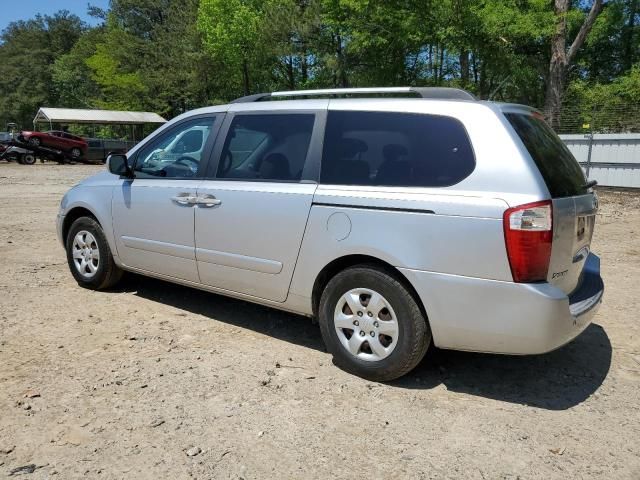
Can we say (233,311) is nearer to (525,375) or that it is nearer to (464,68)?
(525,375)

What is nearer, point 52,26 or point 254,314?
point 254,314

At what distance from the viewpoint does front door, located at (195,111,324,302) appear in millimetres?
3947

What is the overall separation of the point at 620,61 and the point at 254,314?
1458 inches

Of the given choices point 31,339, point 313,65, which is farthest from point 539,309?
point 313,65

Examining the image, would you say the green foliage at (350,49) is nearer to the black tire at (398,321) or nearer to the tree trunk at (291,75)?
the tree trunk at (291,75)

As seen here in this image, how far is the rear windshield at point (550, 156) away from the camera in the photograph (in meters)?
3.31

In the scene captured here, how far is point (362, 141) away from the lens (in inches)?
149

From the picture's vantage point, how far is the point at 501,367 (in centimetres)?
402

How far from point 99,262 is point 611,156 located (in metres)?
16.3

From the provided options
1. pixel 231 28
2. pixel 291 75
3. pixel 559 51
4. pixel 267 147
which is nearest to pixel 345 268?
pixel 267 147

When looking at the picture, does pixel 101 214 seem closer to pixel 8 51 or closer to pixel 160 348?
pixel 160 348

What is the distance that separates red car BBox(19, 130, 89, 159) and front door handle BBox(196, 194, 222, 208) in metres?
27.7

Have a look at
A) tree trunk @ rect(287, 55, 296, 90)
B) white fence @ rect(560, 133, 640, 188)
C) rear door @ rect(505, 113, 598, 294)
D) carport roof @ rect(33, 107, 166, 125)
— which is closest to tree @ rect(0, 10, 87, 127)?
carport roof @ rect(33, 107, 166, 125)

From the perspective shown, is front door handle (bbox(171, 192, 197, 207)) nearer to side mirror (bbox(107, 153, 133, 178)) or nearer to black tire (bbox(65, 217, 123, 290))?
side mirror (bbox(107, 153, 133, 178))
